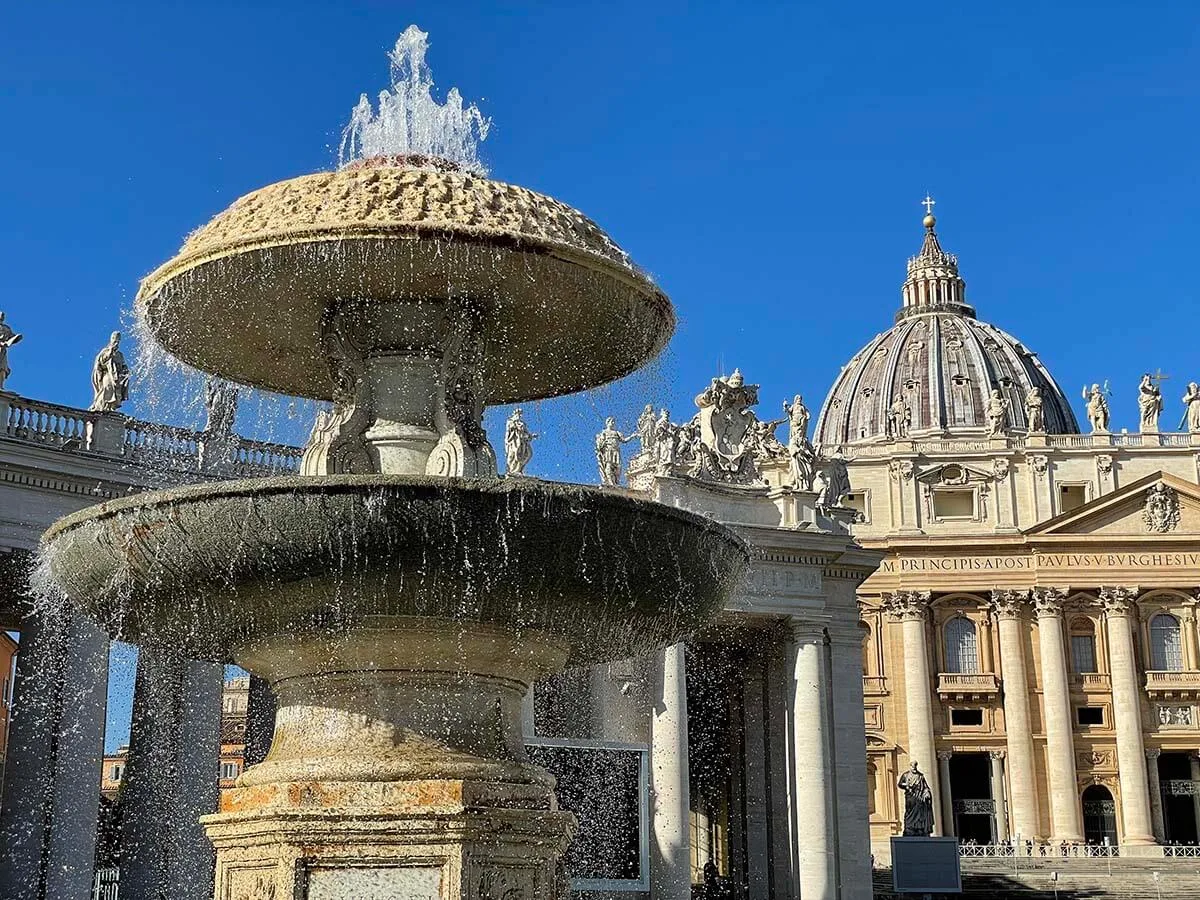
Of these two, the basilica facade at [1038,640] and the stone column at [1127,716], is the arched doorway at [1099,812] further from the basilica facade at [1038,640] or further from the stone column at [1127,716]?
the stone column at [1127,716]

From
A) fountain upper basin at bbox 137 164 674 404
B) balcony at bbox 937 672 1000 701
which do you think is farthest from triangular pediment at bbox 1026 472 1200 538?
fountain upper basin at bbox 137 164 674 404

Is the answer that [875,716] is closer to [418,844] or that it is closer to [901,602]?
[901,602]

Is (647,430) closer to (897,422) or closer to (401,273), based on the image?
(401,273)

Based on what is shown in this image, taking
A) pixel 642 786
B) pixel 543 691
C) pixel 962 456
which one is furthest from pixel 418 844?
pixel 962 456

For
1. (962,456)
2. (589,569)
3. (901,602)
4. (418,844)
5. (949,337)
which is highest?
(949,337)

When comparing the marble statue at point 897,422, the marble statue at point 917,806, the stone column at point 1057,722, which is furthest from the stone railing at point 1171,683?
the marble statue at point 917,806

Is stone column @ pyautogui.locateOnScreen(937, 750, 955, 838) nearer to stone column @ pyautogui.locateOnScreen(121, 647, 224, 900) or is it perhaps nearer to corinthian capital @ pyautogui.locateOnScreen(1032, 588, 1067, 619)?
→ corinthian capital @ pyautogui.locateOnScreen(1032, 588, 1067, 619)

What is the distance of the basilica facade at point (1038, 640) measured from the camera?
7156 centimetres

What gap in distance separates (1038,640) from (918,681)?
Answer: 19.5 feet

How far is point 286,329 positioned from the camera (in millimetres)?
10883

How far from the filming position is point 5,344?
25.5 m

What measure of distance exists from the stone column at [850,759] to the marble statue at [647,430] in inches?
201

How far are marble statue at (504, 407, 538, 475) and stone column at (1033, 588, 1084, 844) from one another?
4852 centimetres

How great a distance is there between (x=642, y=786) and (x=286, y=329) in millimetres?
17960
